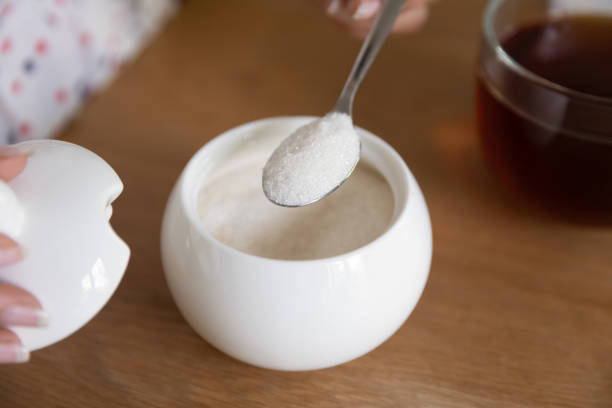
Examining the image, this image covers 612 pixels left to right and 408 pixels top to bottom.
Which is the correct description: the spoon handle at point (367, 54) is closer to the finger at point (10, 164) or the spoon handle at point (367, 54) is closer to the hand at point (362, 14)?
the hand at point (362, 14)

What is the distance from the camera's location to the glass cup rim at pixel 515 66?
48 cm

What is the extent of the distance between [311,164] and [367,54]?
13 cm

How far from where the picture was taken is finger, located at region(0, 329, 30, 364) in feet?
1.14

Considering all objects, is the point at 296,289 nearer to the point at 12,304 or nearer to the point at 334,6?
the point at 12,304

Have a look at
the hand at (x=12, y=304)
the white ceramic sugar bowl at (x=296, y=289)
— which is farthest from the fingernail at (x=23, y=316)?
the white ceramic sugar bowl at (x=296, y=289)

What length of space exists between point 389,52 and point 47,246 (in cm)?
57

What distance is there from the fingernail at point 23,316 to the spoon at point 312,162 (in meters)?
0.17

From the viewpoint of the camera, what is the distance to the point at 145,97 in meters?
0.74

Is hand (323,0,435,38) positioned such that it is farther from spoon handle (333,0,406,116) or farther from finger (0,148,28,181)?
finger (0,148,28,181)

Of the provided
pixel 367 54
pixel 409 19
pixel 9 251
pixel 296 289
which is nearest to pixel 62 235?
pixel 9 251

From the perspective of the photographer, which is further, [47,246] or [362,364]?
[362,364]

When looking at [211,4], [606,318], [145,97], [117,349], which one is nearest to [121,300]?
[117,349]

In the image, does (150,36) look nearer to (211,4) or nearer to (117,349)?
(211,4)

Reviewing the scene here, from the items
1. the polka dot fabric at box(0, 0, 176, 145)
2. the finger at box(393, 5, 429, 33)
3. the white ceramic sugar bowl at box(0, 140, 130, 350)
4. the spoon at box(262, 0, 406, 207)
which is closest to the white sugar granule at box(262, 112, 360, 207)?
the spoon at box(262, 0, 406, 207)
